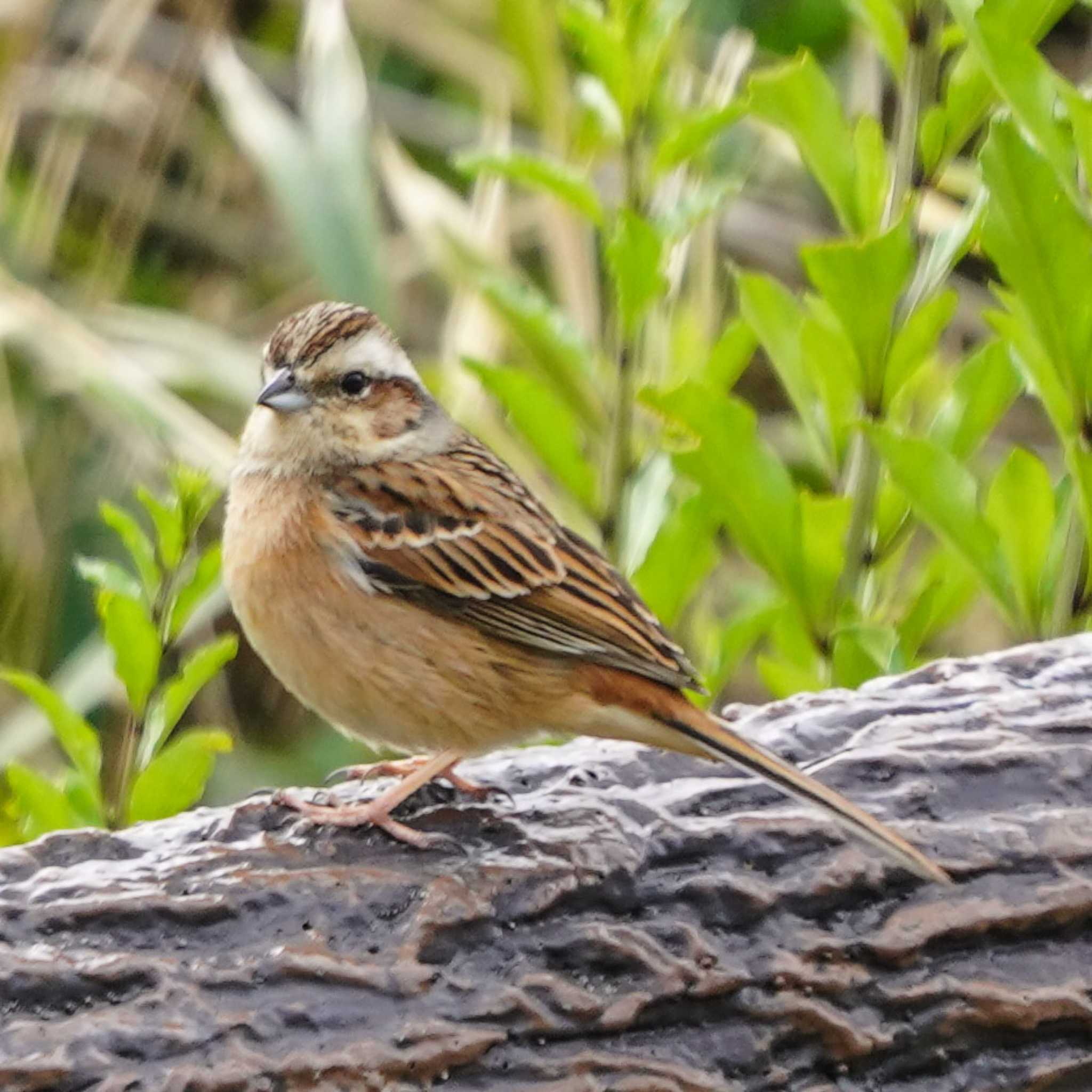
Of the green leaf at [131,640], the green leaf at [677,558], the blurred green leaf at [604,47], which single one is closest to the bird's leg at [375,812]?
the green leaf at [131,640]

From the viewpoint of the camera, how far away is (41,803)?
259cm

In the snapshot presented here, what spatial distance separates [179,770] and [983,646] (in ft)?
8.80

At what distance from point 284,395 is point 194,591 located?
14.0 inches

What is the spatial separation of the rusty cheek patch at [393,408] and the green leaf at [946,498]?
734 mm

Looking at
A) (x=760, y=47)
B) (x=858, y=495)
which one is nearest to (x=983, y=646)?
(x=760, y=47)

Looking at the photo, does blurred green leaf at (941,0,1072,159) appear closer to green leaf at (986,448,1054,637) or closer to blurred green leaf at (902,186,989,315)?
blurred green leaf at (902,186,989,315)

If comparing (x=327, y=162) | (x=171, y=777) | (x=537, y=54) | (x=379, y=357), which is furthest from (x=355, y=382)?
(x=537, y=54)

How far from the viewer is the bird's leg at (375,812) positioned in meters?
2.43

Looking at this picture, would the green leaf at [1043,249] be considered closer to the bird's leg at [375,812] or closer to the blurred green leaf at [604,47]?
the blurred green leaf at [604,47]

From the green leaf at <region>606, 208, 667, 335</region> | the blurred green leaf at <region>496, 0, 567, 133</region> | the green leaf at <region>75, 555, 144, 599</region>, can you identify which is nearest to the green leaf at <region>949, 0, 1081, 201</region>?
the green leaf at <region>606, 208, 667, 335</region>

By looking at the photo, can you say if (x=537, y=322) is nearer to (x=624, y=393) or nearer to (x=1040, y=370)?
(x=624, y=393)

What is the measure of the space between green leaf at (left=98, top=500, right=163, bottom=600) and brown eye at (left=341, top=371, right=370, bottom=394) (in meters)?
0.43

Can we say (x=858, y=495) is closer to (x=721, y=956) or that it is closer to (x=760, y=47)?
(x=721, y=956)

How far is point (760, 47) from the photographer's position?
4.98 metres
